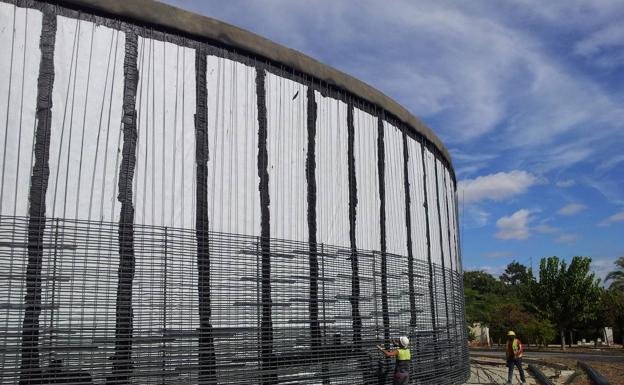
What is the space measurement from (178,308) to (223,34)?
4286mm

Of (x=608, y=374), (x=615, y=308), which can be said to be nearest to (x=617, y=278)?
(x=615, y=308)

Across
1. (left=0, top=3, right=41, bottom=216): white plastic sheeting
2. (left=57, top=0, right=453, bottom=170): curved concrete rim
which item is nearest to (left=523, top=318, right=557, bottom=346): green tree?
(left=57, top=0, right=453, bottom=170): curved concrete rim

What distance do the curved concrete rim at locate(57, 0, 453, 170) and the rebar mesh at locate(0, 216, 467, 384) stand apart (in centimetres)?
301

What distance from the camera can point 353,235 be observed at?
11594 mm

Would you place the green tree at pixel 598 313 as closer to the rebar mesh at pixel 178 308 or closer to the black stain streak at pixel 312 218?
the rebar mesh at pixel 178 308

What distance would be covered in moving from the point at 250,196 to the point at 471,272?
78.1 m

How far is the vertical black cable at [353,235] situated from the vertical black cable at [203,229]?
3210 mm

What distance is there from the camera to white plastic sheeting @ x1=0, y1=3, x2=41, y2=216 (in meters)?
7.49

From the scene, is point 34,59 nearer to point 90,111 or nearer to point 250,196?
point 90,111

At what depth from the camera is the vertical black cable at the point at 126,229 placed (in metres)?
7.80

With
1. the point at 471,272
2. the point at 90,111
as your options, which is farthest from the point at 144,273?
the point at 471,272

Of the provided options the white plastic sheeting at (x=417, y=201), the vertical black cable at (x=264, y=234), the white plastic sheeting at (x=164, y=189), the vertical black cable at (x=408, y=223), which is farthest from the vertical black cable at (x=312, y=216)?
the white plastic sheeting at (x=417, y=201)

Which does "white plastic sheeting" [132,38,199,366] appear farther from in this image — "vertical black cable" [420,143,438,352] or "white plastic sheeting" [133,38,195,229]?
"vertical black cable" [420,143,438,352]

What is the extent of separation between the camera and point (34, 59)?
7.82 meters
